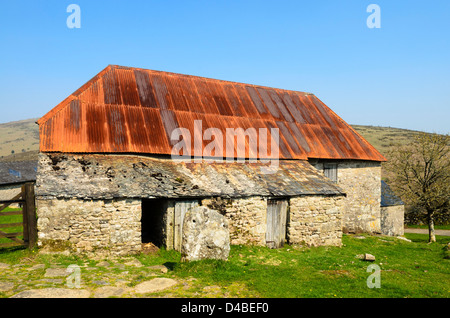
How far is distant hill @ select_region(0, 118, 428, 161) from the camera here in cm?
6794

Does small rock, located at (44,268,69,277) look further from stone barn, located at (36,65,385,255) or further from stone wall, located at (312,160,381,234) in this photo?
stone wall, located at (312,160,381,234)

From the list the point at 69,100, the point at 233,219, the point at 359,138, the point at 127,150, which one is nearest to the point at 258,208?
the point at 233,219

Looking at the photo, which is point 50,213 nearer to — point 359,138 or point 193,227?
point 193,227

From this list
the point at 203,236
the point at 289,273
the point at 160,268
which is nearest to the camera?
the point at 203,236

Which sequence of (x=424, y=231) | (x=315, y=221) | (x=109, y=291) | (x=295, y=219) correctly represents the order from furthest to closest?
(x=424, y=231)
(x=315, y=221)
(x=295, y=219)
(x=109, y=291)

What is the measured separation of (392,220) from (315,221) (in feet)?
56.4

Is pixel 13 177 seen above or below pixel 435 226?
above

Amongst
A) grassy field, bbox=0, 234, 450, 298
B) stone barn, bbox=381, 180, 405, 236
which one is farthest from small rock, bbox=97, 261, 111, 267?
stone barn, bbox=381, 180, 405, 236

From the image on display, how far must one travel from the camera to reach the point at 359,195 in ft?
63.5

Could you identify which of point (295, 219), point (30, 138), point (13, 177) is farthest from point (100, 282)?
Answer: point (30, 138)

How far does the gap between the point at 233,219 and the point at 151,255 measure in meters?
3.50

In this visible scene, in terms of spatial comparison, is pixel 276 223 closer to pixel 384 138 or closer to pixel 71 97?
pixel 71 97

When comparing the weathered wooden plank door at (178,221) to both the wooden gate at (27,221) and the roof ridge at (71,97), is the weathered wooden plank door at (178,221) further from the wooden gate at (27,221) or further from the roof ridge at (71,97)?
the roof ridge at (71,97)

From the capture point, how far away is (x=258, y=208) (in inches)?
520
